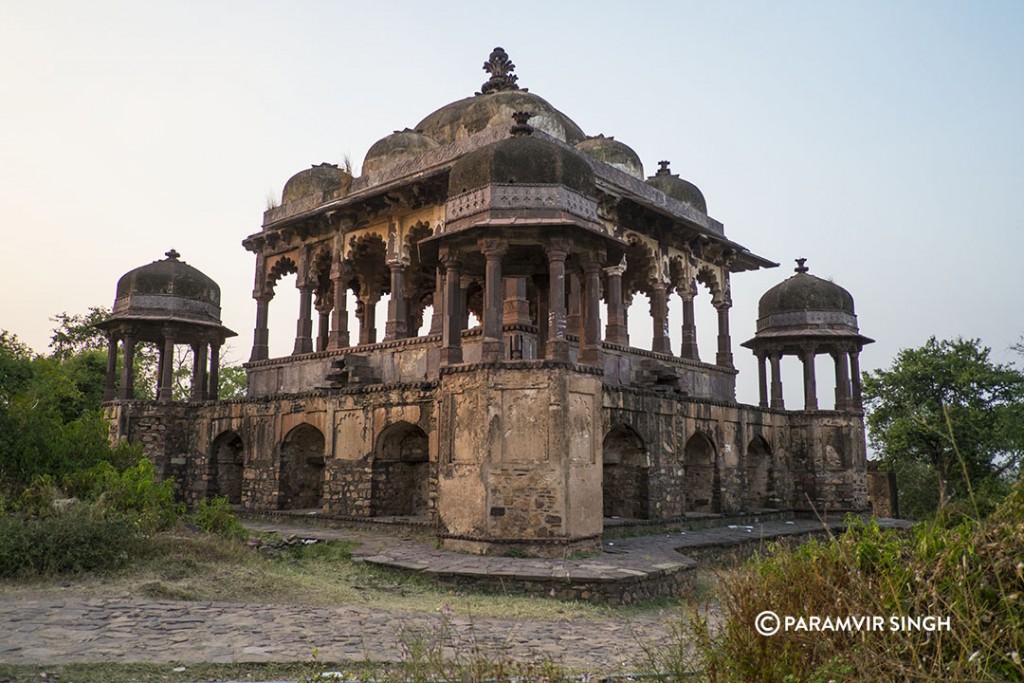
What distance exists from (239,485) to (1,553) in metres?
10.7

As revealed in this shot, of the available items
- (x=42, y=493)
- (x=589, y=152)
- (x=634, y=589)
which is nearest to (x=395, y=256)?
(x=589, y=152)

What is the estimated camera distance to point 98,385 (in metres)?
26.1

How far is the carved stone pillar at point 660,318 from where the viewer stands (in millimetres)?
18750

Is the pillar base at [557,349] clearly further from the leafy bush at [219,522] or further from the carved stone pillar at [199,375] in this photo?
the carved stone pillar at [199,375]

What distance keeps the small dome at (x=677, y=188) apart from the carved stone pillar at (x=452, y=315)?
9137 millimetres

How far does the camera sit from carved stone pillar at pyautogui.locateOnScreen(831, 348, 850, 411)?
805 inches

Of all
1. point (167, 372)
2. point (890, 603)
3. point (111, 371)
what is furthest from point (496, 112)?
point (890, 603)

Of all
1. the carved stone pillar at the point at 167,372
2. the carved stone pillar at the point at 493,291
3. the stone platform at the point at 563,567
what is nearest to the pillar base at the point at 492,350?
the carved stone pillar at the point at 493,291

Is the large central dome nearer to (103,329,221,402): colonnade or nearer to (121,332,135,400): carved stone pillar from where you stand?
(103,329,221,402): colonnade

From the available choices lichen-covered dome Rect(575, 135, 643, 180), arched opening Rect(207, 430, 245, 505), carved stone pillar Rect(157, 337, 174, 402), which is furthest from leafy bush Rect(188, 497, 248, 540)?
lichen-covered dome Rect(575, 135, 643, 180)

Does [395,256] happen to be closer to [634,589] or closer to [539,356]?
[539,356]

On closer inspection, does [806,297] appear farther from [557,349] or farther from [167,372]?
[167,372]

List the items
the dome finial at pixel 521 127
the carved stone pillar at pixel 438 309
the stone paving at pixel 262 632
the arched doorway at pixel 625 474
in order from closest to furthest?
the stone paving at pixel 262 632 → the dome finial at pixel 521 127 → the arched doorway at pixel 625 474 → the carved stone pillar at pixel 438 309

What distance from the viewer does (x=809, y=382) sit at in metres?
20.8
